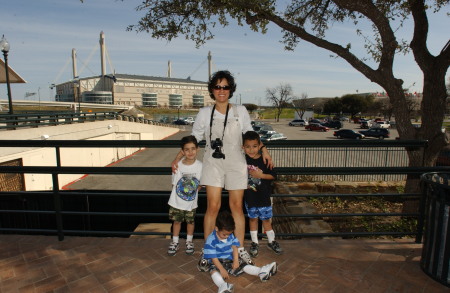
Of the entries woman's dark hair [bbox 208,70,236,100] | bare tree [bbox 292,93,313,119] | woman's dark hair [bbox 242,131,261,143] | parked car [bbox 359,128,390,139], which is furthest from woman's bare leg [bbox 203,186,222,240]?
bare tree [bbox 292,93,313,119]

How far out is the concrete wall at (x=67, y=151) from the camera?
14953mm

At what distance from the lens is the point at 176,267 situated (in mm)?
3252

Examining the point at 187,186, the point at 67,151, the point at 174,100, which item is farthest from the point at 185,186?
the point at 174,100

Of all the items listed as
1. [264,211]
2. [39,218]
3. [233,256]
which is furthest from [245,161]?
[39,218]

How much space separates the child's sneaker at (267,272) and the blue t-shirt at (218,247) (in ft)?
1.13

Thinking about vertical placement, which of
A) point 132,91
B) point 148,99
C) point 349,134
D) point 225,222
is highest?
point 132,91

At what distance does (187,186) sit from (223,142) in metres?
0.68

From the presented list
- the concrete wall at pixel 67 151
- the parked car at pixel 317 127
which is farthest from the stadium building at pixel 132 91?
the concrete wall at pixel 67 151

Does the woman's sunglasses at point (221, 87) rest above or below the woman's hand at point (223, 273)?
above

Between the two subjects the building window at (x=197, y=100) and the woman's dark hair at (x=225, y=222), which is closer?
the woman's dark hair at (x=225, y=222)

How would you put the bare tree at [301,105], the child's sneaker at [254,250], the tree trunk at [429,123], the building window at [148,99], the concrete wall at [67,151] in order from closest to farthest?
the child's sneaker at [254,250] → the tree trunk at [429,123] → the concrete wall at [67,151] → the bare tree at [301,105] → the building window at [148,99]

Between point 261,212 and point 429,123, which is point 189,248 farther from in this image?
point 429,123

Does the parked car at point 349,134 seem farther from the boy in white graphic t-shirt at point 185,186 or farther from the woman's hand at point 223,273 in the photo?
the woman's hand at point 223,273

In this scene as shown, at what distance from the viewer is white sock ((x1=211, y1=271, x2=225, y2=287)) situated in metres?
2.81
